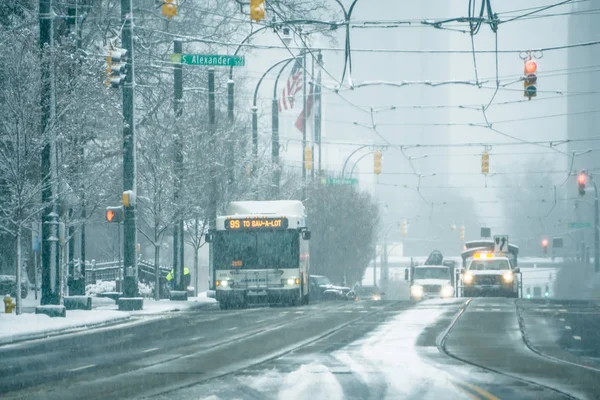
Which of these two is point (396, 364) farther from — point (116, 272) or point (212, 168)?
point (116, 272)

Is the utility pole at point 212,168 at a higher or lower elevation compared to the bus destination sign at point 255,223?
higher

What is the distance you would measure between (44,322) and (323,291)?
30.3 metres

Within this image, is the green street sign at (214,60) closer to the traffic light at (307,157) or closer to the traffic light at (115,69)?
the traffic light at (115,69)

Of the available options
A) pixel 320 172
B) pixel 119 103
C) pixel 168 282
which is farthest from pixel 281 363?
pixel 320 172

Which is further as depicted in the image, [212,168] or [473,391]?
[212,168]

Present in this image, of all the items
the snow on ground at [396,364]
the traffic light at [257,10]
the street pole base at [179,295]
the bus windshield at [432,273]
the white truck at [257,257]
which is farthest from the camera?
the bus windshield at [432,273]

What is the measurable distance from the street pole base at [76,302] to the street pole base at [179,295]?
8259mm

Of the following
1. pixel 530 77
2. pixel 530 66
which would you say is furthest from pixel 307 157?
pixel 530 66

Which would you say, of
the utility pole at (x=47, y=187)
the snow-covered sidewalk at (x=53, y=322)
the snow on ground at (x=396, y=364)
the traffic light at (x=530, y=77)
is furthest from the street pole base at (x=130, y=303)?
the traffic light at (x=530, y=77)

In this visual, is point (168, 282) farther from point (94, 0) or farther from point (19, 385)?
point (19, 385)

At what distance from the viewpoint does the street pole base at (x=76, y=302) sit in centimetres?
3378

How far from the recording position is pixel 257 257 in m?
37.6

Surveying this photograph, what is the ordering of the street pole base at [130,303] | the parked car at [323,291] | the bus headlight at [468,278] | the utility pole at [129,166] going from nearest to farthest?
the utility pole at [129,166]
the street pole base at [130,303]
the bus headlight at [468,278]
the parked car at [323,291]

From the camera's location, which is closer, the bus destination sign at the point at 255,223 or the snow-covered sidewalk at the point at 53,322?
the snow-covered sidewalk at the point at 53,322
